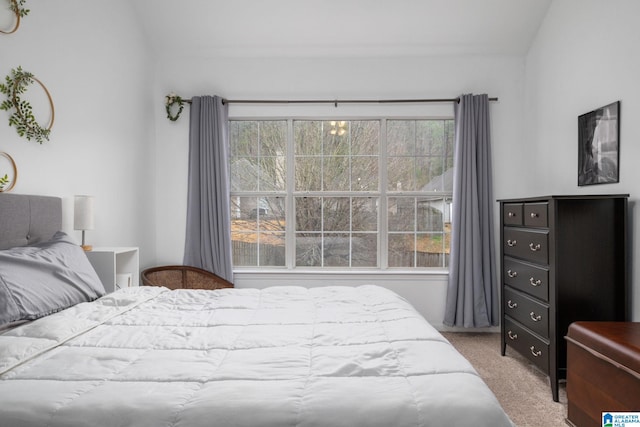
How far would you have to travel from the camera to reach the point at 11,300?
1837 millimetres

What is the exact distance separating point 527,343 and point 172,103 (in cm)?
357

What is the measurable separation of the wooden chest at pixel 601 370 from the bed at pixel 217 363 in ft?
2.72

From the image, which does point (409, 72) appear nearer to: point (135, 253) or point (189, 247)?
point (189, 247)

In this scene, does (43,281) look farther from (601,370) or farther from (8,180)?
(601,370)

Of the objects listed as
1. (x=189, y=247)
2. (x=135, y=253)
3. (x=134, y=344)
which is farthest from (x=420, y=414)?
(x=189, y=247)

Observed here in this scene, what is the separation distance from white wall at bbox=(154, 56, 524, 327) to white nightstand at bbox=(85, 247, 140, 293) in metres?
1.13

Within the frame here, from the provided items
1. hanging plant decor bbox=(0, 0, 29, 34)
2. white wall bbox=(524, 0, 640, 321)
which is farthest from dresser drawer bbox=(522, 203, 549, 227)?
hanging plant decor bbox=(0, 0, 29, 34)

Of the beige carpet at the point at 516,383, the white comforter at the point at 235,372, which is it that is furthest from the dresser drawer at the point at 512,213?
the white comforter at the point at 235,372

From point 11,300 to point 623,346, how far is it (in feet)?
8.30

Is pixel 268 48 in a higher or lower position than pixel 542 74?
higher

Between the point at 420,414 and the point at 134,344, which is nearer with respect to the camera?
the point at 420,414

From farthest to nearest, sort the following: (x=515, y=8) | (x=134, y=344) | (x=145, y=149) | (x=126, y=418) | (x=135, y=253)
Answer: (x=145, y=149) → (x=515, y=8) → (x=135, y=253) → (x=134, y=344) → (x=126, y=418)

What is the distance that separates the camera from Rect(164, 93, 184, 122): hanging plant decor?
4.27m

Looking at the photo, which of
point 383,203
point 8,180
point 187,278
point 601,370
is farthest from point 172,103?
point 601,370
